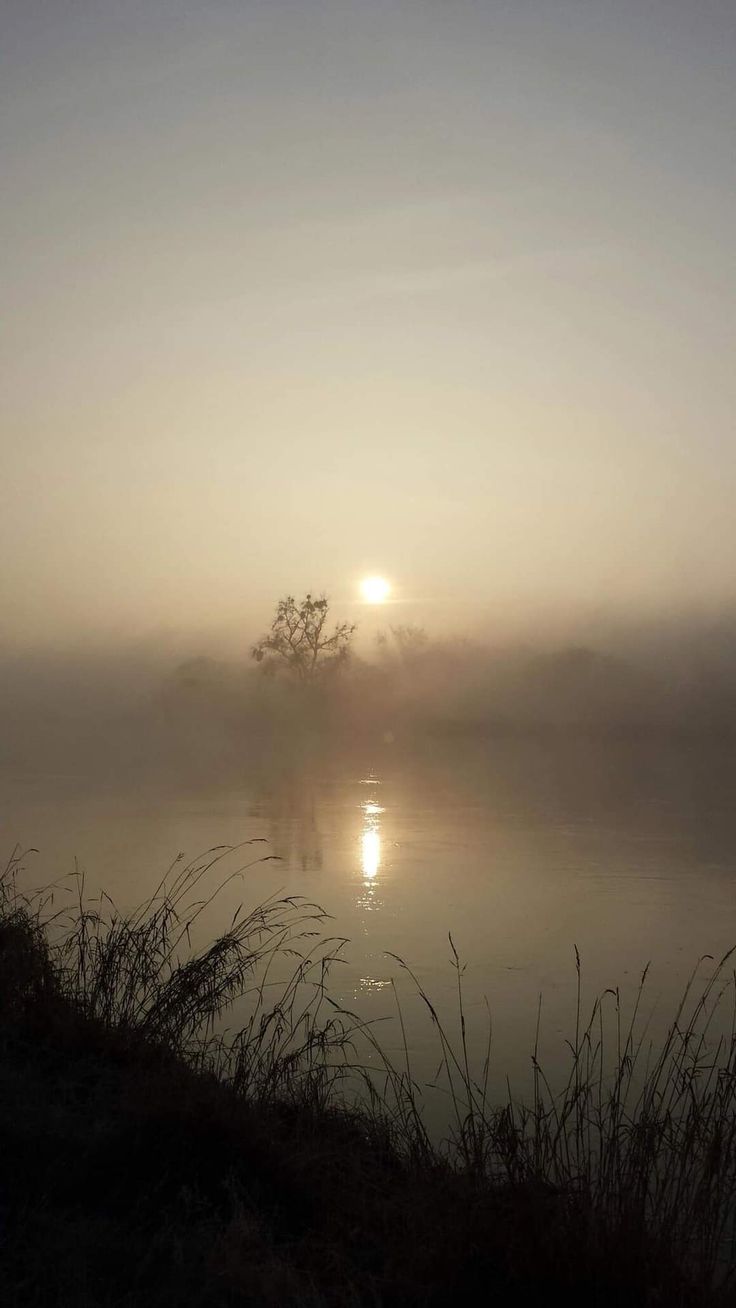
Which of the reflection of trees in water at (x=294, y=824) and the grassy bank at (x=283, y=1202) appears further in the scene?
the reflection of trees in water at (x=294, y=824)

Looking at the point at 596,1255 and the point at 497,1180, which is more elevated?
the point at 596,1255

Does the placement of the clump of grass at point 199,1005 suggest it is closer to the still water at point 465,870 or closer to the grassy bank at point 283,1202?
the grassy bank at point 283,1202

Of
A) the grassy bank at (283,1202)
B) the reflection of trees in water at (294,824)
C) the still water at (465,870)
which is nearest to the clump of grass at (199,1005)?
the grassy bank at (283,1202)

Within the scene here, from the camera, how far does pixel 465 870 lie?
17062 millimetres

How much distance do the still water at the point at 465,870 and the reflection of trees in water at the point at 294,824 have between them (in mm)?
77

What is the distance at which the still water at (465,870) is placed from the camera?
32.1ft

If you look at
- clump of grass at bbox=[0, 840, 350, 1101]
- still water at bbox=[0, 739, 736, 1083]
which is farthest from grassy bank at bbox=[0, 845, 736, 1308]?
still water at bbox=[0, 739, 736, 1083]

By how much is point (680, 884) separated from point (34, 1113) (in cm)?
1286

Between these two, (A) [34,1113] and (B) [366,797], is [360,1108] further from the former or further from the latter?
(B) [366,797]

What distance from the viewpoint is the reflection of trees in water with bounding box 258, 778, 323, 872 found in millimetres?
18234

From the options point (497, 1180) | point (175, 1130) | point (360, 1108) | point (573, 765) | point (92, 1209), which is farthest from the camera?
point (573, 765)

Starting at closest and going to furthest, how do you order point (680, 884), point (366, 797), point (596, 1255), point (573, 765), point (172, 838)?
1. point (596, 1255)
2. point (680, 884)
3. point (172, 838)
4. point (366, 797)
5. point (573, 765)

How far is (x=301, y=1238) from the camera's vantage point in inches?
148

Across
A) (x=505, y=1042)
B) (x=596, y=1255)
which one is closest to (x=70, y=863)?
(x=505, y=1042)
